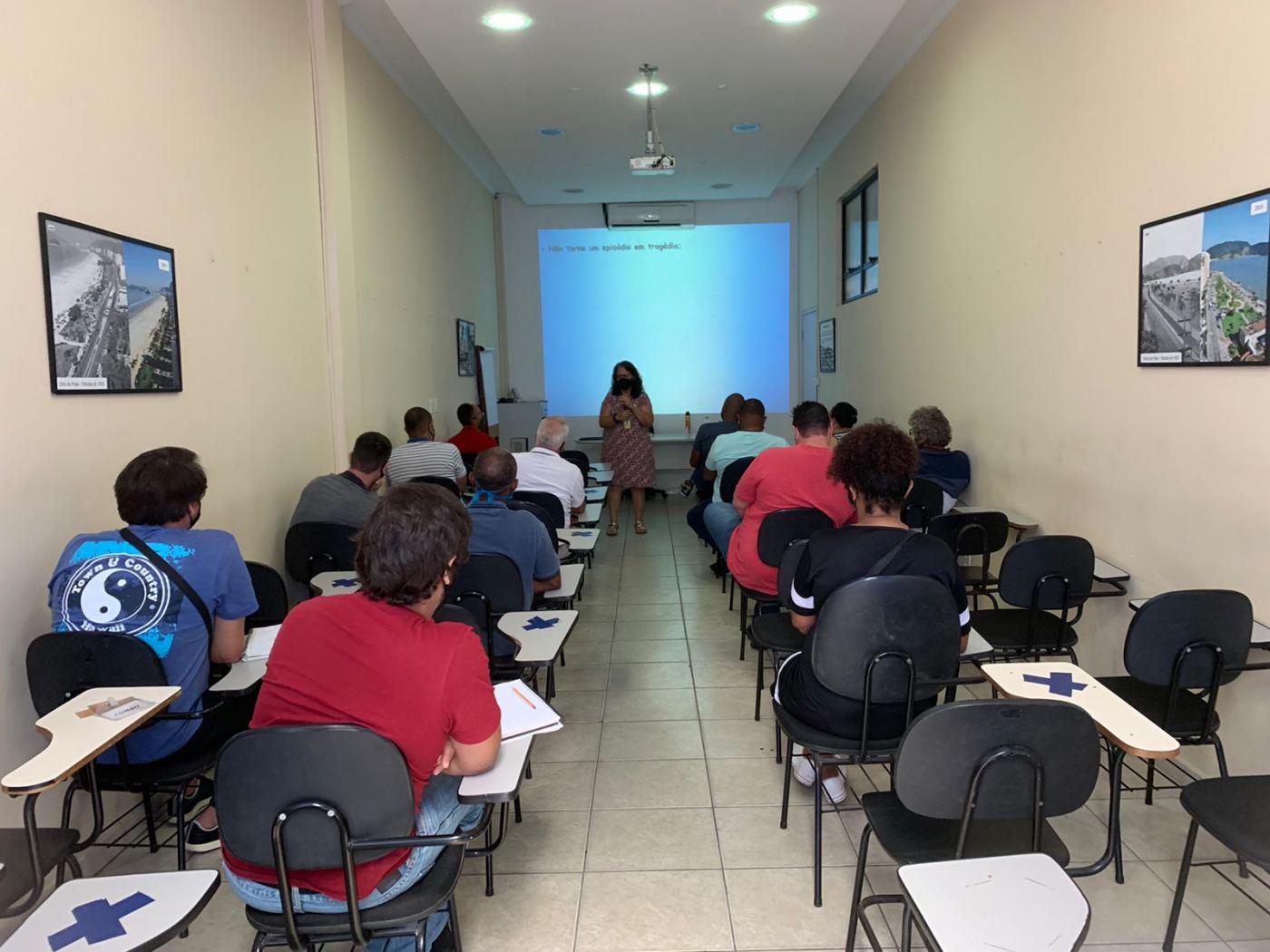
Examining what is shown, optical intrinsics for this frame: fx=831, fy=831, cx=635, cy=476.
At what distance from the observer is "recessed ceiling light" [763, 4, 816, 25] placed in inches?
176

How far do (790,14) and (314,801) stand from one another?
461 centimetres

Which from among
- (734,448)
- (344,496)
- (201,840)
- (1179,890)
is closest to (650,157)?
(734,448)

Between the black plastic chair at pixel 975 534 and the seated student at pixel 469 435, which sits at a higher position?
the seated student at pixel 469 435

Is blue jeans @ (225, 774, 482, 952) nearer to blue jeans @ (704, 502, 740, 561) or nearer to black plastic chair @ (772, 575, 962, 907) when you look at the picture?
black plastic chair @ (772, 575, 962, 907)

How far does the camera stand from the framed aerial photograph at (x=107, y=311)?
2395 mm

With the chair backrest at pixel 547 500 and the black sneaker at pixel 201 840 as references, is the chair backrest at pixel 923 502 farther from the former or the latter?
the black sneaker at pixel 201 840

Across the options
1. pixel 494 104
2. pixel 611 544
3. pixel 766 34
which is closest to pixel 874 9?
pixel 766 34

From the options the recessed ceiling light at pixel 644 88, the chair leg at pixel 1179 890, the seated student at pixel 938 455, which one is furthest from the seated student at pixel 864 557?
the recessed ceiling light at pixel 644 88

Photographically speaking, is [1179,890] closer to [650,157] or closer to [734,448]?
[734,448]

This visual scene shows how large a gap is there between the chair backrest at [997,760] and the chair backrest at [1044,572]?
1399 millimetres

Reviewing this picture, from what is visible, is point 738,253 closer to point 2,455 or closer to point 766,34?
point 766,34

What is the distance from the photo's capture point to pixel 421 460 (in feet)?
16.6

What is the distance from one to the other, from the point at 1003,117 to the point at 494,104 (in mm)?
3416

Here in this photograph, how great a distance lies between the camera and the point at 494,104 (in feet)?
19.4
